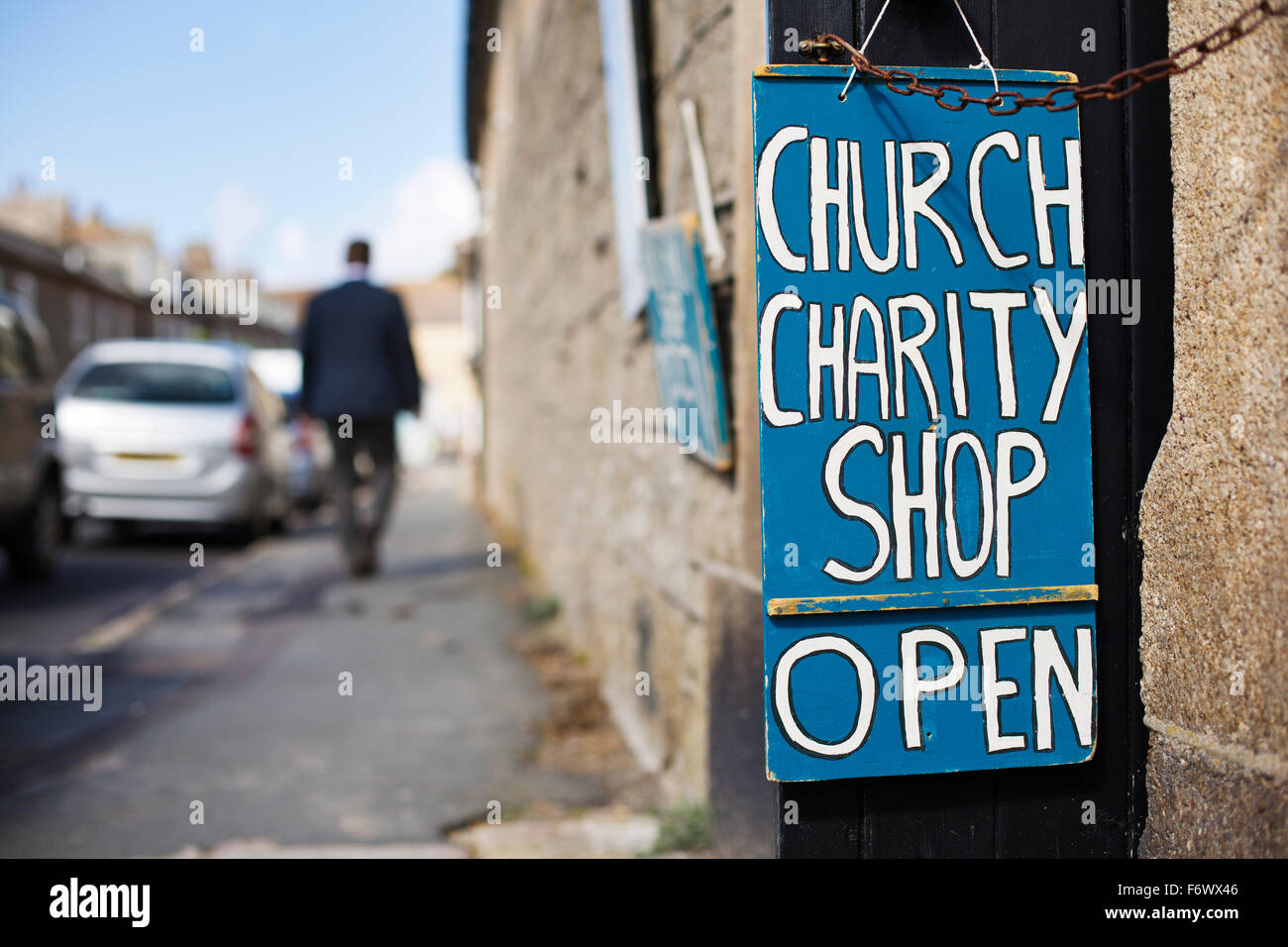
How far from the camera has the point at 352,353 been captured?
6777 millimetres

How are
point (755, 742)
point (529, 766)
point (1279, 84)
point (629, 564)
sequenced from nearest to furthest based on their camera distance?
point (1279, 84), point (755, 742), point (529, 766), point (629, 564)

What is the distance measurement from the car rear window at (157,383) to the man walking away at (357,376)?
254 cm

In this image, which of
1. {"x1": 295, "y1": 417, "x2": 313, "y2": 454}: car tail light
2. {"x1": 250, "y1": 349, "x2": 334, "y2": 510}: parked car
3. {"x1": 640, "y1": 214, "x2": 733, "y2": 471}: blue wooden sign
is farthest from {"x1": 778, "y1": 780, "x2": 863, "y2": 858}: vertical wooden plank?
{"x1": 295, "y1": 417, "x2": 313, "y2": 454}: car tail light

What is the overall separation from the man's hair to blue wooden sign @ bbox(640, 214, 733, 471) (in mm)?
4357

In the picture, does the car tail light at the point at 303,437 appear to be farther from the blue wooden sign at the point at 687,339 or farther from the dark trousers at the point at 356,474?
the blue wooden sign at the point at 687,339

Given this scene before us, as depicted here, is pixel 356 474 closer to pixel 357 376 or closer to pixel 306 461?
pixel 357 376

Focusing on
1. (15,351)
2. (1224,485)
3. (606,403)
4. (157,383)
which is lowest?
(1224,485)

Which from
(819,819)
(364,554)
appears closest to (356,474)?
(364,554)

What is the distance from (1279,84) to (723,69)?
49.5 inches

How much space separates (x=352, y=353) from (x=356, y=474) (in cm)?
82
